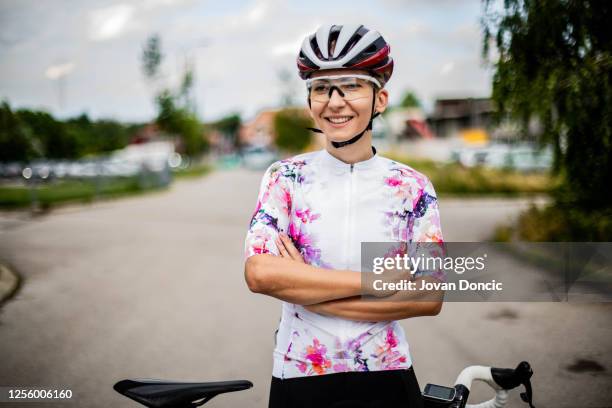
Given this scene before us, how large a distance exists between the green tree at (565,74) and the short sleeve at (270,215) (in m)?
5.21

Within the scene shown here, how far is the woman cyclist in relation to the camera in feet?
5.75

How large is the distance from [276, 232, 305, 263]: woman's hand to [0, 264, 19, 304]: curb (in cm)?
606

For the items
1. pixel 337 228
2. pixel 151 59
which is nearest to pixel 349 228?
pixel 337 228

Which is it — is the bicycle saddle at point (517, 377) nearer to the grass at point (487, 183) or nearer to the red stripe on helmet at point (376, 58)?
the red stripe on helmet at point (376, 58)

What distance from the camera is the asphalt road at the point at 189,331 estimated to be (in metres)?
4.34

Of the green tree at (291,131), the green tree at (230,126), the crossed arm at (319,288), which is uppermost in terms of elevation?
the green tree at (230,126)

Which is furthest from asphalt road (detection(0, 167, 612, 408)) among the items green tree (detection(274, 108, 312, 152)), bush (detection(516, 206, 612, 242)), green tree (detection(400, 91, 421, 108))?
green tree (detection(400, 91, 421, 108))

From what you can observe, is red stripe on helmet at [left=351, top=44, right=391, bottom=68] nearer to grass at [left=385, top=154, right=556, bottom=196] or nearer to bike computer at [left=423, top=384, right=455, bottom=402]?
bike computer at [left=423, top=384, right=455, bottom=402]

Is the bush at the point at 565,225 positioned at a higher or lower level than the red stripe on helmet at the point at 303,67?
lower

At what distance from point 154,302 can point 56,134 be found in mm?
9357

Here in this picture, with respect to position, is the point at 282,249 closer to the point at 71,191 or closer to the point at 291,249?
the point at 291,249

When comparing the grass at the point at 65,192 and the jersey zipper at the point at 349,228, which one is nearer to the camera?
the jersey zipper at the point at 349,228

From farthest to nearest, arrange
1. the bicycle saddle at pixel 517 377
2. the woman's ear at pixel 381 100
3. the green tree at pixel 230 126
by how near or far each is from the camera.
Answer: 1. the green tree at pixel 230 126
2. the bicycle saddle at pixel 517 377
3. the woman's ear at pixel 381 100

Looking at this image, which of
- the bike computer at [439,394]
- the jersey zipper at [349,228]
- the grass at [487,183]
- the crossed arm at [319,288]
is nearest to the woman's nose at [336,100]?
the jersey zipper at [349,228]
